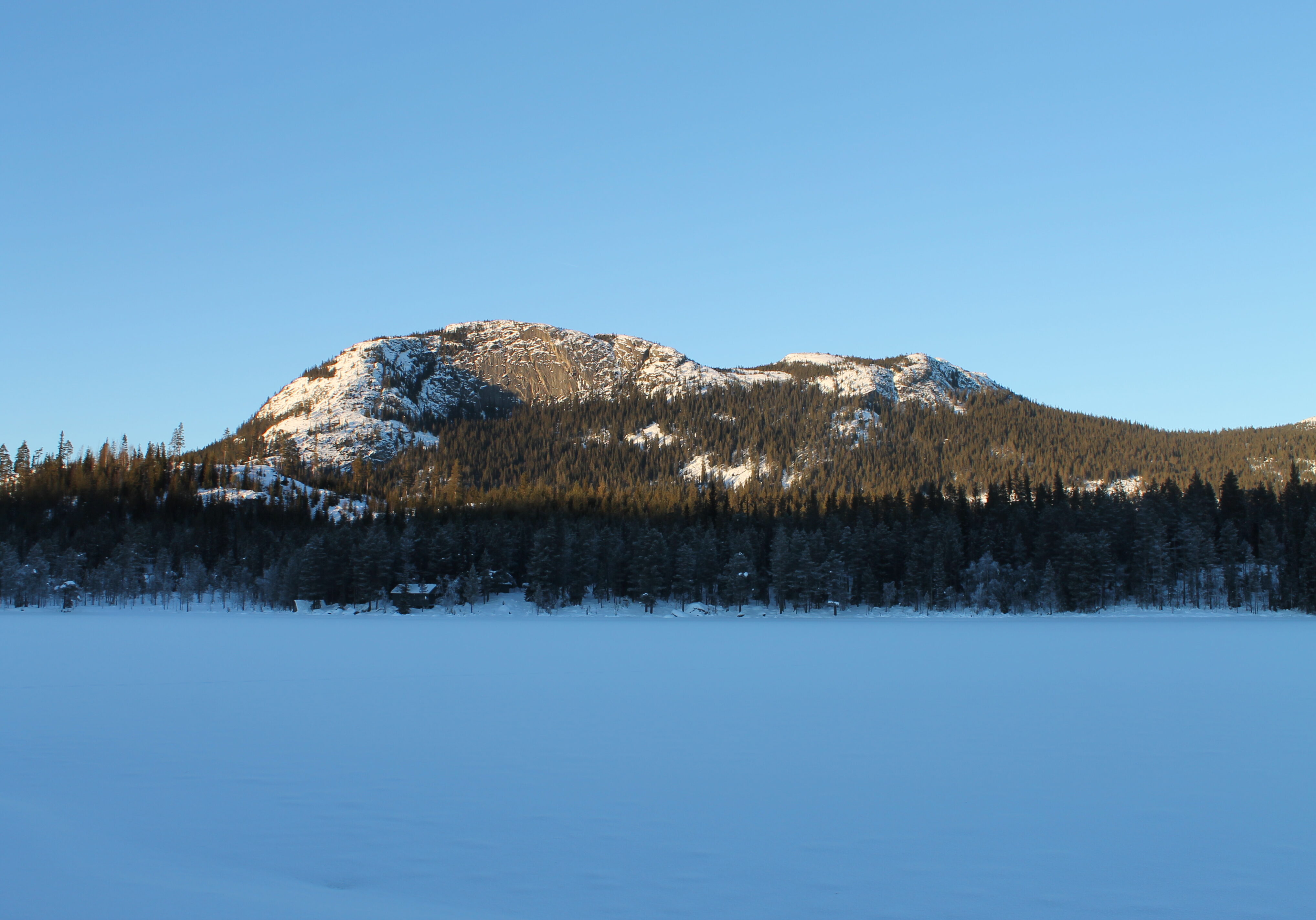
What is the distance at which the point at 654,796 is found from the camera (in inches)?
594

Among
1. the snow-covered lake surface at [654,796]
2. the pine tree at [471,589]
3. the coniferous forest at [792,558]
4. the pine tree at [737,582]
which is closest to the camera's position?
the snow-covered lake surface at [654,796]

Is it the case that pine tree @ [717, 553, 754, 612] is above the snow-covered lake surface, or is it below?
below

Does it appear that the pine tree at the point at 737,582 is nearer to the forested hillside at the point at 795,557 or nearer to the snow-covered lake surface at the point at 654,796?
the forested hillside at the point at 795,557

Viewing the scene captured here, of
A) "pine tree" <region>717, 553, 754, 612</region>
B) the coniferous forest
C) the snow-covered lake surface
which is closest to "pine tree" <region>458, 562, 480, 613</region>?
the coniferous forest

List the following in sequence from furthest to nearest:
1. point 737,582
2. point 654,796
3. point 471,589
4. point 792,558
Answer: point 471,589 < point 737,582 < point 792,558 < point 654,796

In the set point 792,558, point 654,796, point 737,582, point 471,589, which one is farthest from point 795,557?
point 654,796

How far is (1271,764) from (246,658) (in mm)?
42980

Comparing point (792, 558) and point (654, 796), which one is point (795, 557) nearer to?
point (792, 558)

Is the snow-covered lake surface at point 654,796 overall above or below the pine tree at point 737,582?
above

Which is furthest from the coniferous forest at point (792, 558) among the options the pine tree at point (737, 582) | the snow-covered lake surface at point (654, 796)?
the snow-covered lake surface at point (654, 796)

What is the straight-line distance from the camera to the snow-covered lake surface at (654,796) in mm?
10352

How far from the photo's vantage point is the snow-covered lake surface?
34.0ft

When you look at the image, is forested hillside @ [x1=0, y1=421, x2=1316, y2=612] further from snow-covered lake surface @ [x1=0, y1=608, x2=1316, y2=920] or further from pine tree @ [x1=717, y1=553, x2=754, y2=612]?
snow-covered lake surface @ [x1=0, y1=608, x2=1316, y2=920]

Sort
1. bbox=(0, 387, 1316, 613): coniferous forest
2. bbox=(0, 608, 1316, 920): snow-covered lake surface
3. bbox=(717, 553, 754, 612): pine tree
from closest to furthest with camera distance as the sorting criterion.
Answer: bbox=(0, 608, 1316, 920): snow-covered lake surface → bbox=(0, 387, 1316, 613): coniferous forest → bbox=(717, 553, 754, 612): pine tree
